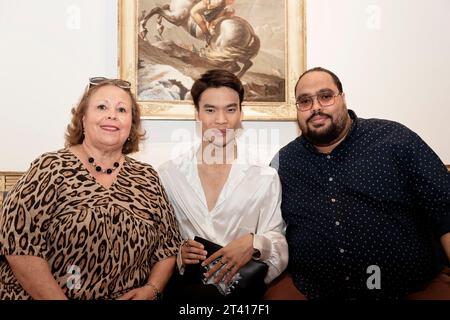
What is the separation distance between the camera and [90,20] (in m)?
2.91

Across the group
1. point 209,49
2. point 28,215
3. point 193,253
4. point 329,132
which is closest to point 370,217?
point 329,132

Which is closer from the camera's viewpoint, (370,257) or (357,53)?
(370,257)

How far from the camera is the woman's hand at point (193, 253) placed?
180 cm

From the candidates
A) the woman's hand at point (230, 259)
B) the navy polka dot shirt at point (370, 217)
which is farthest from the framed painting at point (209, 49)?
the woman's hand at point (230, 259)

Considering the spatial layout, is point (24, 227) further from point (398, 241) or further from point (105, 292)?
point (398, 241)

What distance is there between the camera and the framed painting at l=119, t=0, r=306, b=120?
9.45 ft

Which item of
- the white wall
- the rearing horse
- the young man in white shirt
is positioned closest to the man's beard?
the young man in white shirt

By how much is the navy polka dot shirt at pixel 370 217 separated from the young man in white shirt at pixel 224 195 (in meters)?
0.15

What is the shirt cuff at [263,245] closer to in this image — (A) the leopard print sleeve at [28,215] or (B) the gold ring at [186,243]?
(B) the gold ring at [186,243]

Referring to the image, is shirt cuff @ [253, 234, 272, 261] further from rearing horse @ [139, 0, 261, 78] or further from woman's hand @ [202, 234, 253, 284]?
rearing horse @ [139, 0, 261, 78]

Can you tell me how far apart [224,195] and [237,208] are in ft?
0.31
